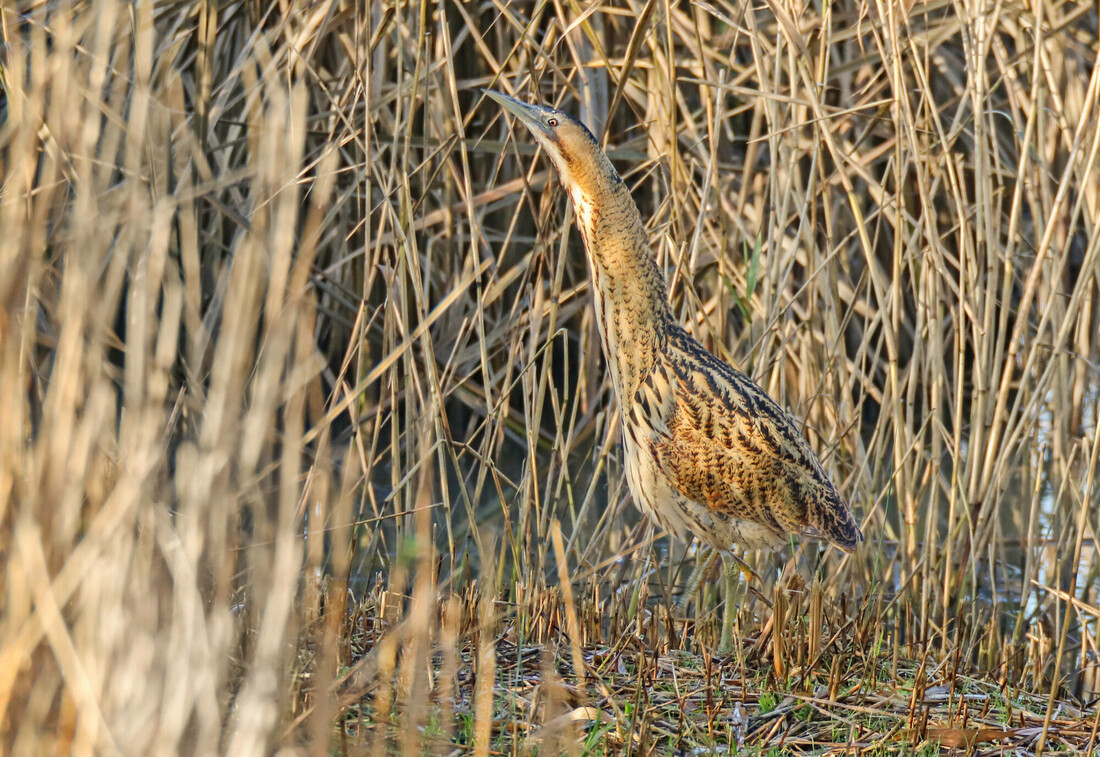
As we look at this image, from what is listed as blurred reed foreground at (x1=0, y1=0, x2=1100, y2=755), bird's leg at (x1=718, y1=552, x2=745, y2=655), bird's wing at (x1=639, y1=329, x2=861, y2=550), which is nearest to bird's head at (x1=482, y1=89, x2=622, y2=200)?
blurred reed foreground at (x1=0, y1=0, x2=1100, y2=755)

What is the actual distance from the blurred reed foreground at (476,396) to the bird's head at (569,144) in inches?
5.0

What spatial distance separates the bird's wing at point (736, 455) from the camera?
304 cm

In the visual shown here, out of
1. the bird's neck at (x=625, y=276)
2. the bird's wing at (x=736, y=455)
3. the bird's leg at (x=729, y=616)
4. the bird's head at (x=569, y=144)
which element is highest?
the bird's head at (x=569, y=144)

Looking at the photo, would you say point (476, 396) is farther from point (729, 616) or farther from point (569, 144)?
point (729, 616)

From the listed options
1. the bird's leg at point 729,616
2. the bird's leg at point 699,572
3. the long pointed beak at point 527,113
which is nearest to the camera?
the bird's leg at point 729,616

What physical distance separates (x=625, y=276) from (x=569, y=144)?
0.34 m

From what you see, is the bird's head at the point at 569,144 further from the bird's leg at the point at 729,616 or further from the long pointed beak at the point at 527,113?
the bird's leg at the point at 729,616

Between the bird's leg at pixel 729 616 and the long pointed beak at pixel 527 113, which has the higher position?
the long pointed beak at pixel 527 113

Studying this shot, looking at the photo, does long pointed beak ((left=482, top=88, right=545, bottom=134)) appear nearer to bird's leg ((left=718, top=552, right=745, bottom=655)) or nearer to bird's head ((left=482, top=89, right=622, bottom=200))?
bird's head ((left=482, top=89, right=622, bottom=200))

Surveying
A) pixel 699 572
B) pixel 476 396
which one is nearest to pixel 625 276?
pixel 699 572

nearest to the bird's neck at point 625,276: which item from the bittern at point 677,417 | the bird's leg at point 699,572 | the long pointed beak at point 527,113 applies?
the bittern at point 677,417

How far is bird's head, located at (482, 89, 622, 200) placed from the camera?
305 centimetres

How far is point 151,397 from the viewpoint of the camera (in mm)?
1456

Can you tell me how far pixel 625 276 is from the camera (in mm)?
3121
